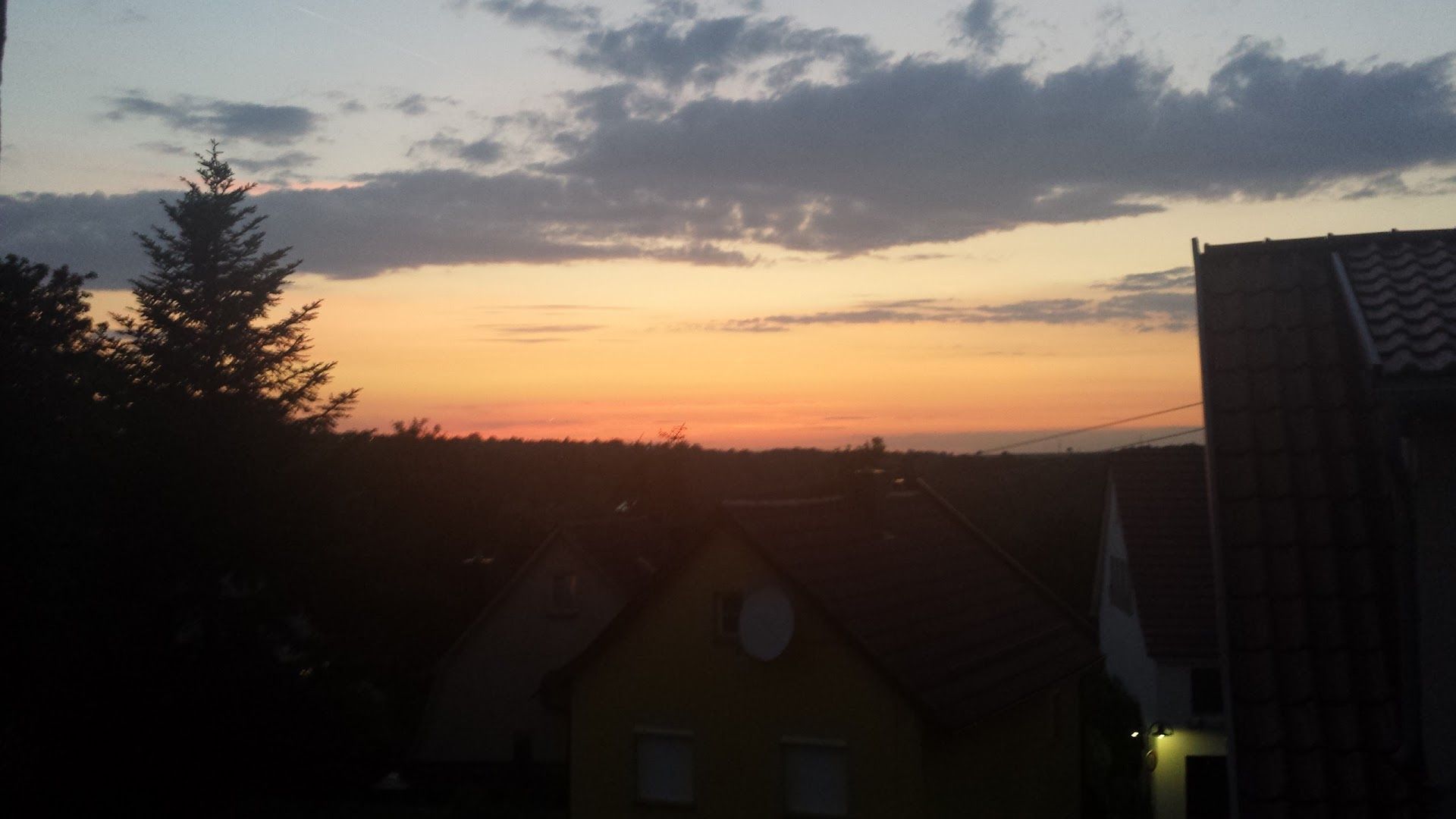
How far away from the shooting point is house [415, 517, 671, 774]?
101 feet

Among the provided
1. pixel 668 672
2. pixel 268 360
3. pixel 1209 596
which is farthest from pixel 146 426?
pixel 1209 596

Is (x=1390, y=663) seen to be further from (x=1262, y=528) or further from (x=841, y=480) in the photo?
(x=841, y=480)

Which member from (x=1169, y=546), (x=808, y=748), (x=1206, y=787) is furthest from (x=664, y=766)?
(x=1169, y=546)

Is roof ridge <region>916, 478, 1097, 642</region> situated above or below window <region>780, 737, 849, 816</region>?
above

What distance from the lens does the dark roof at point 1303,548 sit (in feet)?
15.0

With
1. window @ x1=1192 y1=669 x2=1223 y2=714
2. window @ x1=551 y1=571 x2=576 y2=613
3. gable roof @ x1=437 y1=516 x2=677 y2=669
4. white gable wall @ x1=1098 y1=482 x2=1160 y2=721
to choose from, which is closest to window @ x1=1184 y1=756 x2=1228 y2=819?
window @ x1=1192 y1=669 x2=1223 y2=714

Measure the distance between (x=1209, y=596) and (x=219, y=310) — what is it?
2621cm

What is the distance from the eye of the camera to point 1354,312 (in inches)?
203

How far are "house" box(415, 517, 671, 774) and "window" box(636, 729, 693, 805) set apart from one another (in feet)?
44.9

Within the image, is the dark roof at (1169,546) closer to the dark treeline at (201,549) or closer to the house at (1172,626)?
the house at (1172,626)

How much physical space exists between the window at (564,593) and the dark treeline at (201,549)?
315 centimetres

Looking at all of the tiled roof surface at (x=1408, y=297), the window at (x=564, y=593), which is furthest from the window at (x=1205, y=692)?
the window at (x=564, y=593)

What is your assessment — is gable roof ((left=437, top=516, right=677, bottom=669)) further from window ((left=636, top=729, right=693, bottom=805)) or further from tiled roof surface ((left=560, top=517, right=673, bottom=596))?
window ((left=636, top=729, right=693, bottom=805))

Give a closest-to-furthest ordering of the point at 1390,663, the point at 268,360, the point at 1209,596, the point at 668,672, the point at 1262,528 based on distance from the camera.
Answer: the point at 1390,663, the point at 1262,528, the point at 668,672, the point at 1209,596, the point at 268,360
